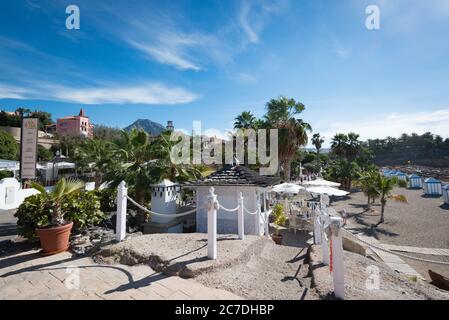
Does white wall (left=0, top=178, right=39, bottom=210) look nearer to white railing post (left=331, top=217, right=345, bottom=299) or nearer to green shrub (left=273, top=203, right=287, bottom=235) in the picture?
green shrub (left=273, top=203, right=287, bottom=235)

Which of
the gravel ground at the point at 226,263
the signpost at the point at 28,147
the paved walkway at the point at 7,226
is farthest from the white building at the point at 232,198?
the signpost at the point at 28,147

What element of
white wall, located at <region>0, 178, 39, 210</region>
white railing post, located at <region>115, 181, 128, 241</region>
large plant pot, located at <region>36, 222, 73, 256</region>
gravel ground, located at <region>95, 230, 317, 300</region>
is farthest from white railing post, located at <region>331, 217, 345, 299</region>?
white wall, located at <region>0, 178, 39, 210</region>

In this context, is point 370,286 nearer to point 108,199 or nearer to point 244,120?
point 108,199

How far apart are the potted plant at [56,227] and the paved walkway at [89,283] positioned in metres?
0.36

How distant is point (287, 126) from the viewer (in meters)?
19.9

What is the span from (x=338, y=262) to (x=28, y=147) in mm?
14478

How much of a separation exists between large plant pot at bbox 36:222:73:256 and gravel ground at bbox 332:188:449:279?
39.0ft

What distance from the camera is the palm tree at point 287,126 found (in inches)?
773

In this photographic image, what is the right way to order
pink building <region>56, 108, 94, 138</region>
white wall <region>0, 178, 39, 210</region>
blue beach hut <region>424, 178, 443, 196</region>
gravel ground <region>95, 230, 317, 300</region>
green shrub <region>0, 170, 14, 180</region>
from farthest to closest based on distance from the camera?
pink building <region>56, 108, 94, 138</region> < blue beach hut <region>424, 178, 443, 196</region> < green shrub <region>0, 170, 14, 180</region> < white wall <region>0, 178, 39, 210</region> < gravel ground <region>95, 230, 317, 300</region>

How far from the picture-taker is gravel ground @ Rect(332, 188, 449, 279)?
11.5 metres
